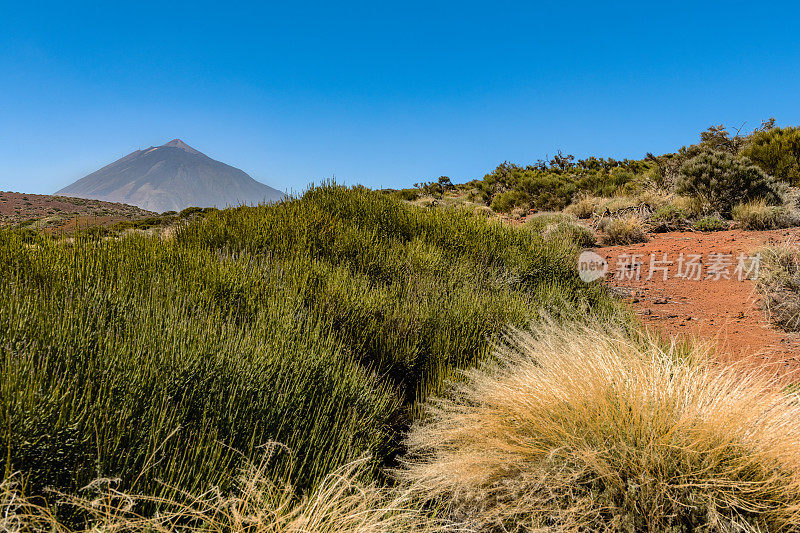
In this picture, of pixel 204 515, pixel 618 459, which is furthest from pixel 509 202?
pixel 204 515

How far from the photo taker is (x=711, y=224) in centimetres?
980

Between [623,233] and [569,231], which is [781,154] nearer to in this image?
[623,233]

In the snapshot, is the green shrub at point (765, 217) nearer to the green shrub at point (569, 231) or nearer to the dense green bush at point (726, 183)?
the dense green bush at point (726, 183)

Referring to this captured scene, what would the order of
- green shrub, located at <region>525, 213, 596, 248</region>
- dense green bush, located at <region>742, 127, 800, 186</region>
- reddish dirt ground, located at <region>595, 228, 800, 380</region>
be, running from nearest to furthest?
reddish dirt ground, located at <region>595, 228, 800, 380</region> < green shrub, located at <region>525, 213, 596, 248</region> < dense green bush, located at <region>742, 127, 800, 186</region>

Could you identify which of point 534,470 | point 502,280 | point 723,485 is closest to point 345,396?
point 534,470

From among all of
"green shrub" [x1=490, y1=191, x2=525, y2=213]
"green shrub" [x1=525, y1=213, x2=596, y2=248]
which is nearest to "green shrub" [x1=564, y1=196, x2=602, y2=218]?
"green shrub" [x1=525, y1=213, x2=596, y2=248]

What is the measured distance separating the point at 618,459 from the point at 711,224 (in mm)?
9838

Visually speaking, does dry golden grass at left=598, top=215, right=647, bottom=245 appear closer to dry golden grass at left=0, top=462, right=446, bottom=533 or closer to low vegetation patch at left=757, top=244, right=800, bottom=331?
low vegetation patch at left=757, top=244, right=800, bottom=331

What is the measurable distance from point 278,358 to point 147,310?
34.6 inches

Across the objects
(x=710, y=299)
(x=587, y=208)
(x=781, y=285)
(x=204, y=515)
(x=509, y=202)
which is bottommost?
(x=204, y=515)

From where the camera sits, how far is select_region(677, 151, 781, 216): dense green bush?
10867 millimetres

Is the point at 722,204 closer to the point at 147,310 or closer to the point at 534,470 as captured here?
the point at 534,470

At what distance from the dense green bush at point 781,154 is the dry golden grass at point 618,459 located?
16.5 metres

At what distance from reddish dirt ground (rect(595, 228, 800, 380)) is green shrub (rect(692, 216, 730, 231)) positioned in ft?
1.24
